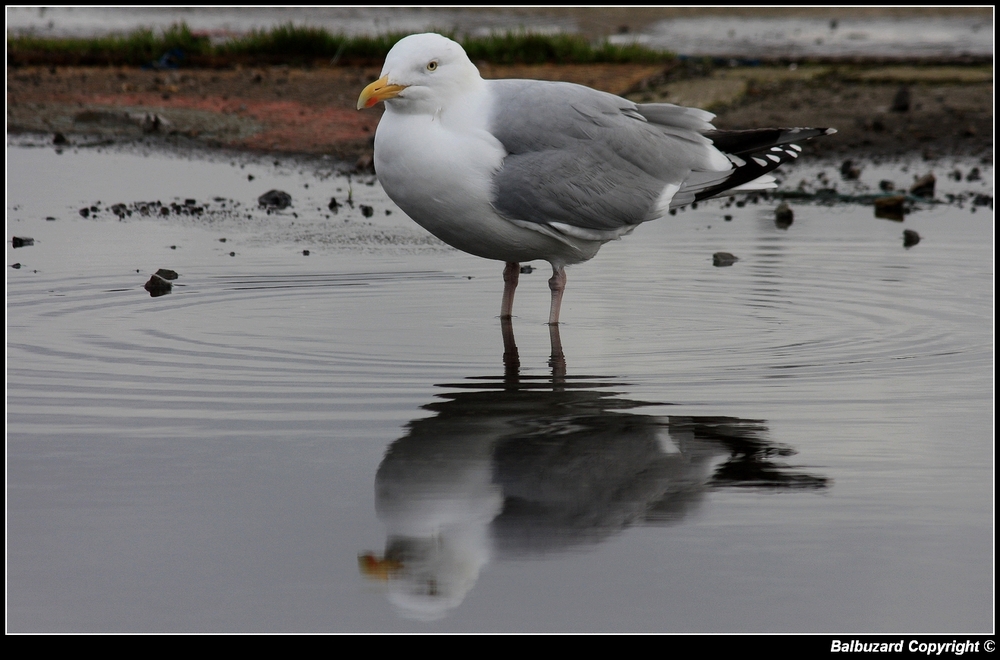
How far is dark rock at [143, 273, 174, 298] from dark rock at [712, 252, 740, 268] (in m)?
3.34

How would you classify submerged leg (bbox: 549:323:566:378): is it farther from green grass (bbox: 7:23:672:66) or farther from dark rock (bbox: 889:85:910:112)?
green grass (bbox: 7:23:672:66)

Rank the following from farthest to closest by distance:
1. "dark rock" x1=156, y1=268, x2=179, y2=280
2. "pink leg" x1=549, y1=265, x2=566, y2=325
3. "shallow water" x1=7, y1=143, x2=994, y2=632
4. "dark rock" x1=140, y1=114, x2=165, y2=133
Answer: "dark rock" x1=140, y1=114, x2=165, y2=133 → "dark rock" x1=156, y1=268, x2=179, y2=280 → "pink leg" x1=549, y1=265, x2=566, y2=325 → "shallow water" x1=7, y1=143, x2=994, y2=632

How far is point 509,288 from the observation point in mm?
7070

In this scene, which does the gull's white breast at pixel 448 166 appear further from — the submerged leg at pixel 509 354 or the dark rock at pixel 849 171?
the dark rock at pixel 849 171

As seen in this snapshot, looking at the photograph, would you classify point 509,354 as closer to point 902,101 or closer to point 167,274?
point 167,274

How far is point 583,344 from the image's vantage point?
20.7ft

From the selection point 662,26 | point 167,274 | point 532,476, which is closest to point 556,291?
point 167,274

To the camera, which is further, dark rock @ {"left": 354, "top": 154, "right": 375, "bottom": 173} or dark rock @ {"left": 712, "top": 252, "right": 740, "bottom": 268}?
dark rock @ {"left": 354, "top": 154, "right": 375, "bottom": 173}

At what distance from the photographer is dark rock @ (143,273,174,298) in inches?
287

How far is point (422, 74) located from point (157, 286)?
2.13m

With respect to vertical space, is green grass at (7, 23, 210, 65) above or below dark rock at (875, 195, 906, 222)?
above

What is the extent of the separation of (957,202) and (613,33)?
13.7 m

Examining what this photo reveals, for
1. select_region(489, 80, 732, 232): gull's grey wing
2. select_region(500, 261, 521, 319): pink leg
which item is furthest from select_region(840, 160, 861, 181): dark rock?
select_region(500, 261, 521, 319): pink leg

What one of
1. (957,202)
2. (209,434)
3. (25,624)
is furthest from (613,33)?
(25,624)
